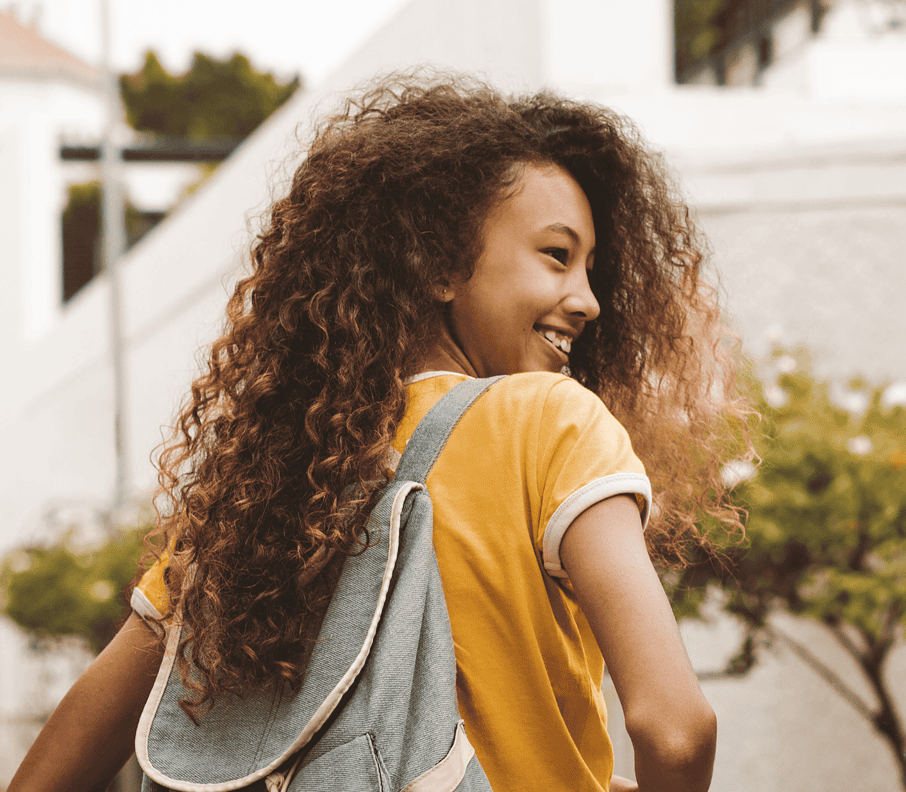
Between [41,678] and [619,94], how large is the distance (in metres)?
5.49

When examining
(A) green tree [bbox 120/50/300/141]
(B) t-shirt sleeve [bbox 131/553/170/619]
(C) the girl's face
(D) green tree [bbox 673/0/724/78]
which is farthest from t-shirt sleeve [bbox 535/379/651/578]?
(A) green tree [bbox 120/50/300/141]

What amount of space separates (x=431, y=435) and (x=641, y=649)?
0.30 m

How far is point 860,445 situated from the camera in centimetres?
310

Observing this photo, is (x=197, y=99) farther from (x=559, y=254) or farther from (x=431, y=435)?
(x=431, y=435)

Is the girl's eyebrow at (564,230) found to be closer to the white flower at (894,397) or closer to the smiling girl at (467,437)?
the smiling girl at (467,437)

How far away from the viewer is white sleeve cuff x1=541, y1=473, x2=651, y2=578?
36.2 inches

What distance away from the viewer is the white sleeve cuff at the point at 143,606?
3.80 feet

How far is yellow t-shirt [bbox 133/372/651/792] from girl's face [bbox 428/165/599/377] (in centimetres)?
19

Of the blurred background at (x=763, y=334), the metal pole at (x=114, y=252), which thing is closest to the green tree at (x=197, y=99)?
the metal pole at (x=114, y=252)

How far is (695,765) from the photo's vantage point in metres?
0.89

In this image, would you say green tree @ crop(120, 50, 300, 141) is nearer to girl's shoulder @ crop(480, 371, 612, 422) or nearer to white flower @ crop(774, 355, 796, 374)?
white flower @ crop(774, 355, 796, 374)

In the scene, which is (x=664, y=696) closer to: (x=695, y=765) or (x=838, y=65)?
(x=695, y=765)

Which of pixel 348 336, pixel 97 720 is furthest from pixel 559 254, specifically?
pixel 97 720

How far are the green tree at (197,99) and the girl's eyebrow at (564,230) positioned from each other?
3263 centimetres
